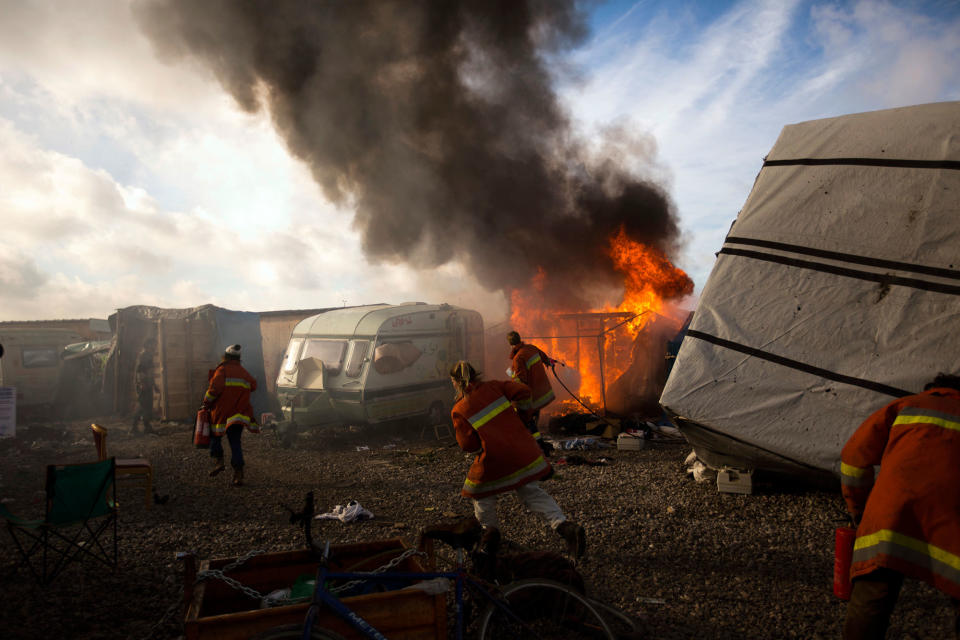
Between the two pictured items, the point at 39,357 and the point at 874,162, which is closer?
the point at 874,162

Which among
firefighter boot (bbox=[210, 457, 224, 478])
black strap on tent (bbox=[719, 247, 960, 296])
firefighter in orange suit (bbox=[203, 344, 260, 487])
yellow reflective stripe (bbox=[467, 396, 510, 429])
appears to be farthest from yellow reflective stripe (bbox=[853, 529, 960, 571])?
firefighter boot (bbox=[210, 457, 224, 478])

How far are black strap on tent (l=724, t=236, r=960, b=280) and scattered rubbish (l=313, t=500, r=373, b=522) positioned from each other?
5201 millimetres

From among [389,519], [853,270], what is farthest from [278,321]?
[853,270]

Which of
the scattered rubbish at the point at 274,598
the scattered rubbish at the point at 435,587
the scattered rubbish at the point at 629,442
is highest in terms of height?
the scattered rubbish at the point at 435,587

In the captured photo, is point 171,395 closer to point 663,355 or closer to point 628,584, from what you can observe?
point 663,355

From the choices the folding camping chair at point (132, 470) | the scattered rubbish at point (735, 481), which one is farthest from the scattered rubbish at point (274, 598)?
the scattered rubbish at point (735, 481)

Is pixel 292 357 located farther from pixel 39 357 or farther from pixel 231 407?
pixel 39 357

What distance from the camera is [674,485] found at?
286 inches

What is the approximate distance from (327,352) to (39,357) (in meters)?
12.4

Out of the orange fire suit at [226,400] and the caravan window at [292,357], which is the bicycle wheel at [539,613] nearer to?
the orange fire suit at [226,400]

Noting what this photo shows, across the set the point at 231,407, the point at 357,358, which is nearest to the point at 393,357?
the point at 357,358

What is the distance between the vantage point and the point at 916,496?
255 centimetres

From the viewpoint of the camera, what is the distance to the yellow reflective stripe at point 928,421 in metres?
2.58

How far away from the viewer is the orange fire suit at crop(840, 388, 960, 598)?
8.13 ft
